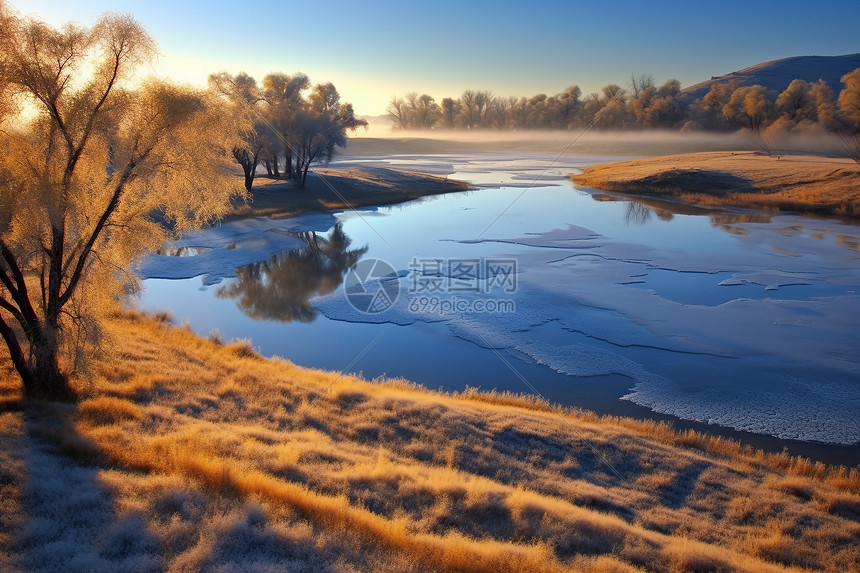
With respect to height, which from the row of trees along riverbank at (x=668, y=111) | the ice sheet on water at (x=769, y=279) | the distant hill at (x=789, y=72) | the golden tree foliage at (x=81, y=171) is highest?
the distant hill at (x=789, y=72)

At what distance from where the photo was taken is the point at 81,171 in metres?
7.55

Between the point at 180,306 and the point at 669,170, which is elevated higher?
the point at 669,170

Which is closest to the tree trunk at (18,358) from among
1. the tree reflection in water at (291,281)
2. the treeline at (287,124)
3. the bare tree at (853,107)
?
the tree reflection in water at (291,281)

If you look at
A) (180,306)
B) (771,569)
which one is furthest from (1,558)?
(180,306)

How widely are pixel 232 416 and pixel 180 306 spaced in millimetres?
8585

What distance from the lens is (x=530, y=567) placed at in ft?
15.4

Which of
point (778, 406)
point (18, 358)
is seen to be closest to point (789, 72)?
point (778, 406)

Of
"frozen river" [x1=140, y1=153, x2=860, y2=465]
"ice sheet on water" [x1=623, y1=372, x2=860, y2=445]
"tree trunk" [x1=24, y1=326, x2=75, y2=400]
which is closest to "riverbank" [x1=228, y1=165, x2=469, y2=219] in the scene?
"frozen river" [x1=140, y1=153, x2=860, y2=465]

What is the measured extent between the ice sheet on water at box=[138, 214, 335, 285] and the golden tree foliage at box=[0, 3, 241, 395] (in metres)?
8.50

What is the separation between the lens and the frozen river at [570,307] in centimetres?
1054

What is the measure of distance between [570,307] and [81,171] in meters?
11.9

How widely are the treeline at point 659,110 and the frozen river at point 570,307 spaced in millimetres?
6771

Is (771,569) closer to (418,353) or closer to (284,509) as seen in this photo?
(284,509)

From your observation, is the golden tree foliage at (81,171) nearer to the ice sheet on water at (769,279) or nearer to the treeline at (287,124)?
the ice sheet on water at (769,279)
